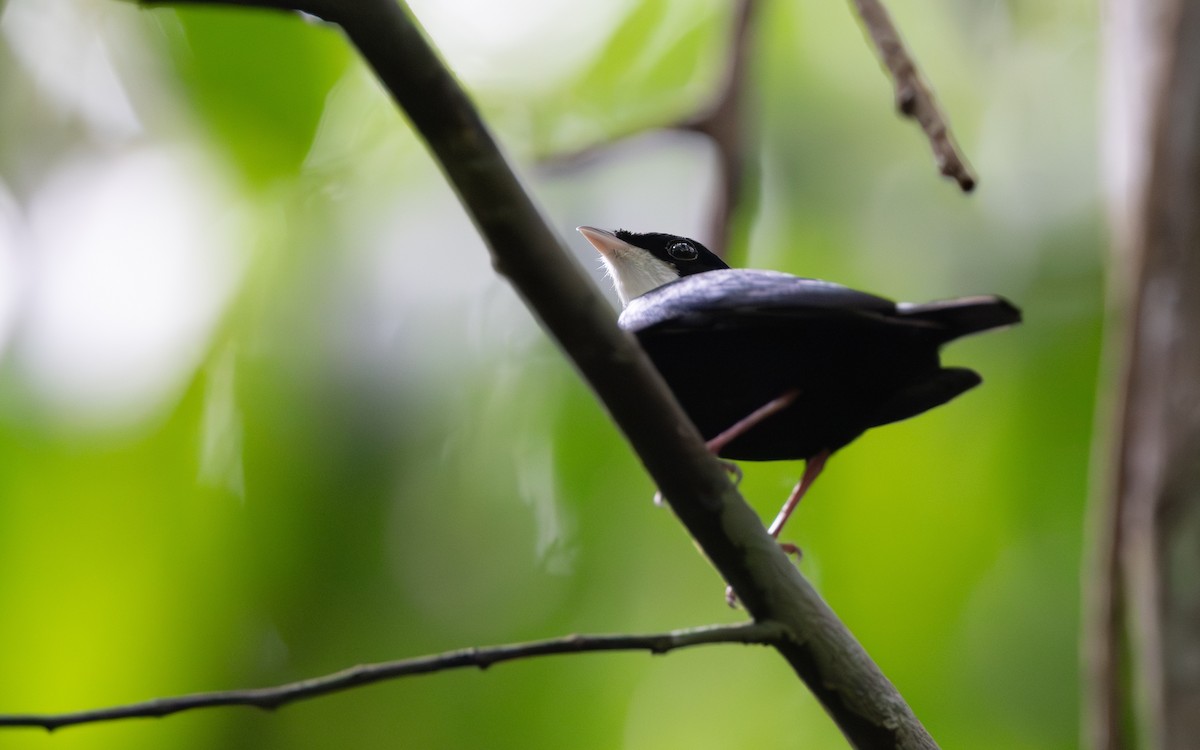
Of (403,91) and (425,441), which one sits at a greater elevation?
(403,91)

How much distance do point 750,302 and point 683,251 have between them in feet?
4.80

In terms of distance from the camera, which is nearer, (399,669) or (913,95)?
(399,669)

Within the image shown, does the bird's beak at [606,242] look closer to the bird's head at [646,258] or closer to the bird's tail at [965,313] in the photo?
the bird's head at [646,258]

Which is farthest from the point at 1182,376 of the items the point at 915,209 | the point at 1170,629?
the point at 915,209

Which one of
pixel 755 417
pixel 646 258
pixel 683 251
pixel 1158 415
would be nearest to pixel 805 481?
pixel 755 417

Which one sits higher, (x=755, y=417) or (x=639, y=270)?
(x=639, y=270)

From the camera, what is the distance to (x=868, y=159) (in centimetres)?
799

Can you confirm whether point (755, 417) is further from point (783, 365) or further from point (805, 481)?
point (805, 481)

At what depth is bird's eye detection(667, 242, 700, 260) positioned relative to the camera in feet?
15.3

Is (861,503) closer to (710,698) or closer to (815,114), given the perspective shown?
(710,698)

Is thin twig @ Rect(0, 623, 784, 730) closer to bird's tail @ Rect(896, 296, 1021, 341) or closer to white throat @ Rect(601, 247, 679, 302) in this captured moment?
bird's tail @ Rect(896, 296, 1021, 341)

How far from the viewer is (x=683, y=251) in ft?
15.3

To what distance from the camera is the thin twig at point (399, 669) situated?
2234 millimetres

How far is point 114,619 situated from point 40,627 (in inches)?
12.7
